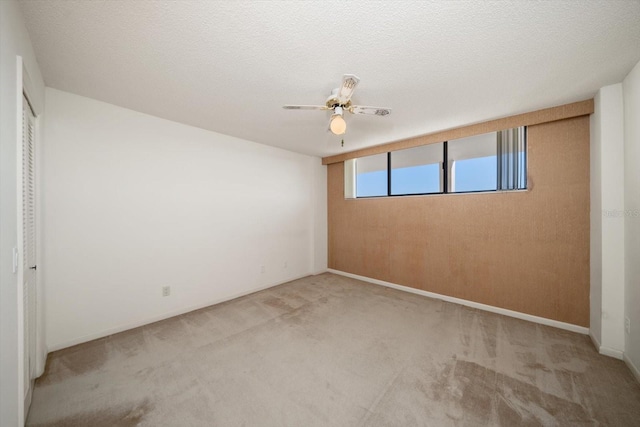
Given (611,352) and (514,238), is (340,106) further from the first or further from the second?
(611,352)

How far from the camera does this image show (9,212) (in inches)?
45.6

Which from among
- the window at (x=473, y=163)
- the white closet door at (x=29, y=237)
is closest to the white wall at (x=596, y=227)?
the window at (x=473, y=163)

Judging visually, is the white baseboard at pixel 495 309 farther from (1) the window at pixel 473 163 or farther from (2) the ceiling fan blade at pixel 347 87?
(2) the ceiling fan blade at pixel 347 87

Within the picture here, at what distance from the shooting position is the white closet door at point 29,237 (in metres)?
1.62

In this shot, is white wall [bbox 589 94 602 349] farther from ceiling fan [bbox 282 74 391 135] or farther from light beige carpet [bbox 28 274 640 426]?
ceiling fan [bbox 282 74 391 135]

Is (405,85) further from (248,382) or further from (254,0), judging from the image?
(248,382)

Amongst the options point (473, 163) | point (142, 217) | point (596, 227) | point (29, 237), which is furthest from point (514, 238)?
point (29, 237)

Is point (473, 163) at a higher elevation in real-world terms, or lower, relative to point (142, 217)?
higher

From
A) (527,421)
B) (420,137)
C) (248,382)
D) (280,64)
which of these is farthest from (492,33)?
(248,382)

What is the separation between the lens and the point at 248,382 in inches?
72.1

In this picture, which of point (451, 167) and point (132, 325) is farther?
point (451, 167)

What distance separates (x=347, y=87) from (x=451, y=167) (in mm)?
2470

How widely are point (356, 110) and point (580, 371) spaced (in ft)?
9.74

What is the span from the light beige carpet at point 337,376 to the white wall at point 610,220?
0.94 ft
